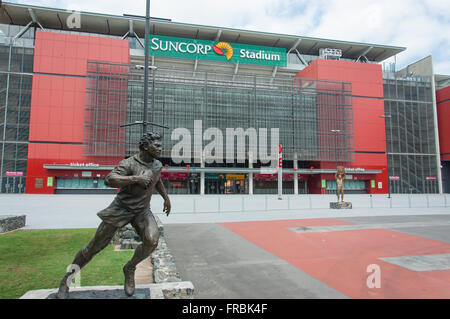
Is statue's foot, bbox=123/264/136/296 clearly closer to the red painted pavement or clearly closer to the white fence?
the red painted pavement

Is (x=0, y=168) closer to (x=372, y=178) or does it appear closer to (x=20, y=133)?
(x=20, y=133)

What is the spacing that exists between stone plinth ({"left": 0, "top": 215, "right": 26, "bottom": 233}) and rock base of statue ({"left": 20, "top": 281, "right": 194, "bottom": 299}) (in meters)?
8.15

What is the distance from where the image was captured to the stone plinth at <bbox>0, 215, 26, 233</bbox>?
9.91 metres

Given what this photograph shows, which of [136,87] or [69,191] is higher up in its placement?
[136,87]

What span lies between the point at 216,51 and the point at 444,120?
1925 inches

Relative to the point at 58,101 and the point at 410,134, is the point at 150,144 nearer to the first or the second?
the point at 58,101

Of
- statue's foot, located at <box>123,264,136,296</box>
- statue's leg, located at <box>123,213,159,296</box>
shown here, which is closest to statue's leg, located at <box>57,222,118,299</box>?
statue's leg, located at <box>123,213,159,296</box>

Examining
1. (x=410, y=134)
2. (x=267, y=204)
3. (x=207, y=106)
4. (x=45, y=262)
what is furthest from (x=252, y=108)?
(x=45, y=262)

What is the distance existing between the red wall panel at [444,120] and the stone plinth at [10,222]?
70.3 metres

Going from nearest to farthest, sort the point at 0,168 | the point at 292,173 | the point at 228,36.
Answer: the point at 0,168 < the point at 292,173 < the point at 228,36

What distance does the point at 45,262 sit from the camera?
20.8 ft
